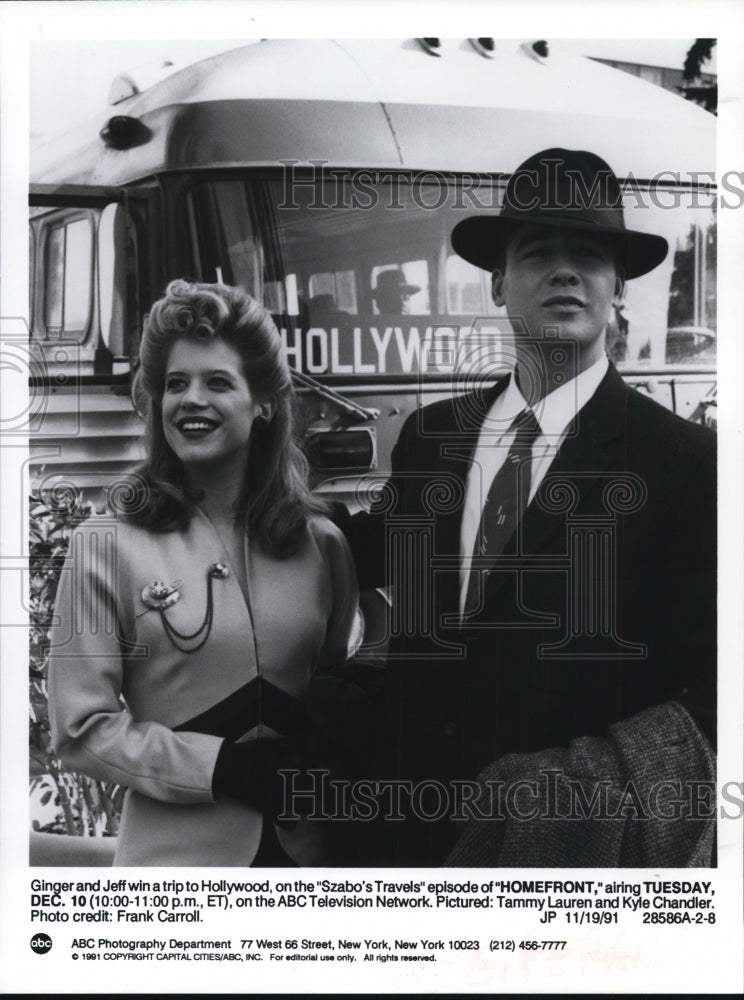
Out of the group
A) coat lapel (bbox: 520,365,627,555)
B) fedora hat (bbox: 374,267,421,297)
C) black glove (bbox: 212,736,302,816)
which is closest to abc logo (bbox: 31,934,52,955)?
black glove (bbox: 212,736,302,816)

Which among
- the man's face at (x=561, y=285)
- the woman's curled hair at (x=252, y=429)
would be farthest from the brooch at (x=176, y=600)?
the man's face at (x=561, y=285)

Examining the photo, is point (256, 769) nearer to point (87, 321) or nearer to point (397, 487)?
point (397, 487)

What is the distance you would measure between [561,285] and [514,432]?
463mm

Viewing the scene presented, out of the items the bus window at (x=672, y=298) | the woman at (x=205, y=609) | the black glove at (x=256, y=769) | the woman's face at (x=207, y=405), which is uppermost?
the bus window at (x=672, y=298)

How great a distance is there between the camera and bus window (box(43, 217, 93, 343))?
138 inches

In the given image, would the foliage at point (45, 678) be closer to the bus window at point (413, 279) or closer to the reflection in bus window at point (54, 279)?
the reflection in bus window at point (54, 279)

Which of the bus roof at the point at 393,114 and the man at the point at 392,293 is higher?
the bus roof at the point at 393,114

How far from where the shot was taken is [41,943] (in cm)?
355

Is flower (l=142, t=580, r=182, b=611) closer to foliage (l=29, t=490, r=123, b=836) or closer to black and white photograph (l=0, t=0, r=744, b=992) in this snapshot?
black and white photograph (l=0, t=0, r=744, b=992)

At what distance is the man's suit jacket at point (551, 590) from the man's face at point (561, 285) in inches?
6.5

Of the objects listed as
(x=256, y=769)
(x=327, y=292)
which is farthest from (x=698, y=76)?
(x=256, y=769)

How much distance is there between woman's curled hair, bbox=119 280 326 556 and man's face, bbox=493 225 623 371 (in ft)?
2.36

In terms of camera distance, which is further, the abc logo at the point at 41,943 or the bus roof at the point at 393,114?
the abc logo at the point at 41,943

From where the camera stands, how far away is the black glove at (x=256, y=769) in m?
3.49
